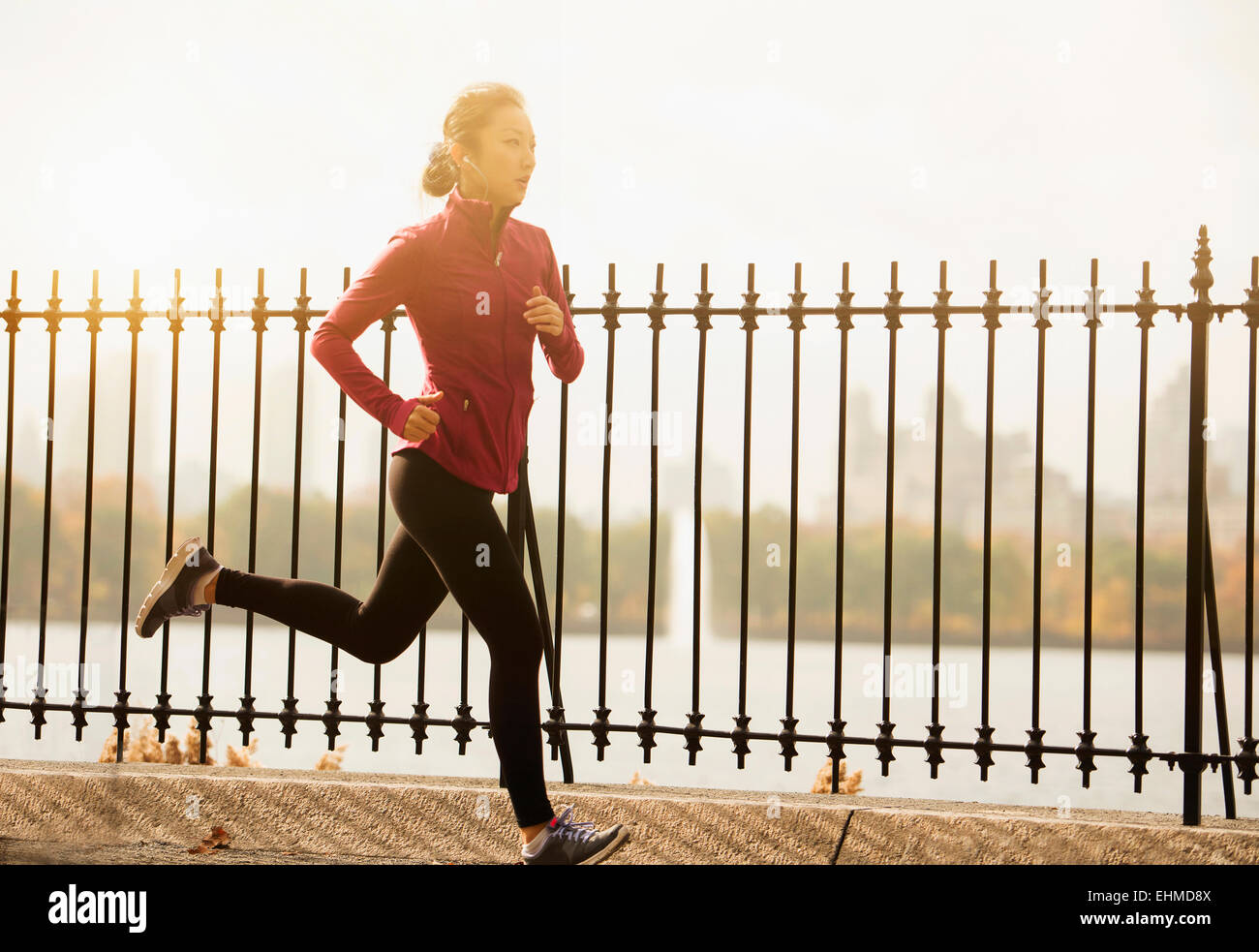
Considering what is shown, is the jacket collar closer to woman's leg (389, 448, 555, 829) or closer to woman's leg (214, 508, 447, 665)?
woman's leg (389, 448, 555, 829)

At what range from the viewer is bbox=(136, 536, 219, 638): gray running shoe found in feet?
12.4

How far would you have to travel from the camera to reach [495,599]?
3227mm

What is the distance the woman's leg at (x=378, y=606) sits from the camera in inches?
137

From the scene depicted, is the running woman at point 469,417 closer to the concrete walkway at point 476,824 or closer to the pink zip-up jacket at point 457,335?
the pink zip-up jacket at point 457,335

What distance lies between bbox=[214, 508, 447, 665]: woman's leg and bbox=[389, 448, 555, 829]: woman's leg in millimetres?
212

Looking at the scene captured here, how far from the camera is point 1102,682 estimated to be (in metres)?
92.2

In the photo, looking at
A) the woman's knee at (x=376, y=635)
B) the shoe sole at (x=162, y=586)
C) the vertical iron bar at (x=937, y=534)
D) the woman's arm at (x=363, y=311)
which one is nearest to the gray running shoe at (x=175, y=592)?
the shoe sole at (x=162, y=586)

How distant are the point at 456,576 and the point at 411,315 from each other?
2.70 ft

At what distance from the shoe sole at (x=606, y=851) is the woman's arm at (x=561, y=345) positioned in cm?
142
